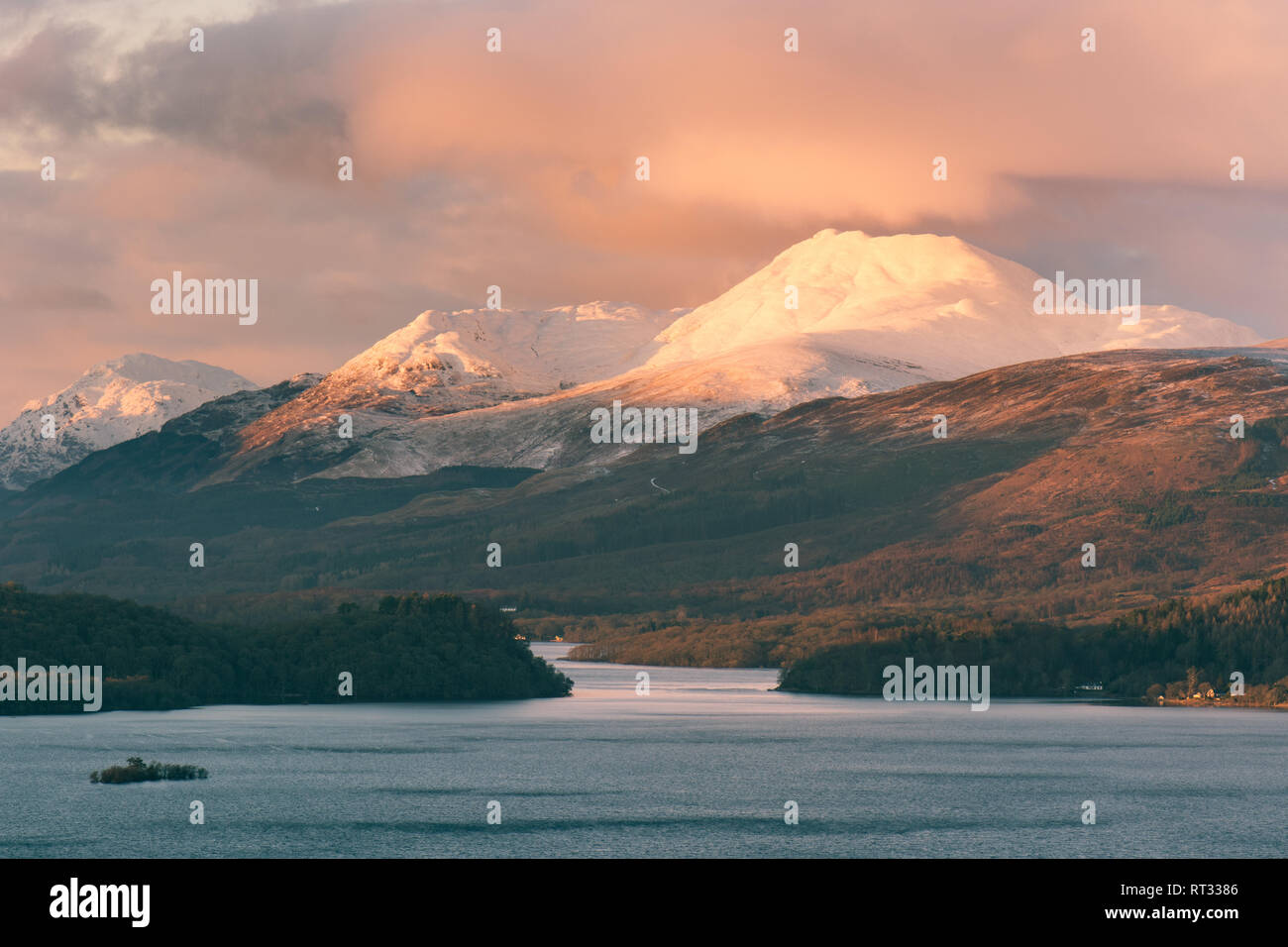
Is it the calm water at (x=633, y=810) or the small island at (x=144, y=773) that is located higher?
the small island at (x=144, y=773)

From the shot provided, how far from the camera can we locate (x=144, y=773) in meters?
180

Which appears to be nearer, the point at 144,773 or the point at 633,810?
the point at 633,810

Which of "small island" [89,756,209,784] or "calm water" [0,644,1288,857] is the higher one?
"small island" [89,756,209,784]

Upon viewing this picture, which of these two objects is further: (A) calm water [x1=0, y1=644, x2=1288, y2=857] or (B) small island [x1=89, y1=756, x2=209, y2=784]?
(B) small island [x1=89, y1=756, x2=209, y2=784]

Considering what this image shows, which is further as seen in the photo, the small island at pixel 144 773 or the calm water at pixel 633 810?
the small island at pixel 144 773

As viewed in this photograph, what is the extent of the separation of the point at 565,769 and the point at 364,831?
46.0 metres

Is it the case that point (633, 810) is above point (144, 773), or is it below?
below

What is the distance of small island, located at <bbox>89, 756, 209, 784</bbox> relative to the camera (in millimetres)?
178750

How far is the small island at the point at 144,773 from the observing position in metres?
179
